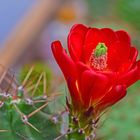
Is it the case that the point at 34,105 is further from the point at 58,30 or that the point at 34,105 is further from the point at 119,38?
the point at 58,30

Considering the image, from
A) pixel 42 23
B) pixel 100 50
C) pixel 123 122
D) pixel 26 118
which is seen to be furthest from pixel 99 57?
pixel 42 23

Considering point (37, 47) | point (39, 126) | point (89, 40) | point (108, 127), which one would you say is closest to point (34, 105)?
point (39, 126)

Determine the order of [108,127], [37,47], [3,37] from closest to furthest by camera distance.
Result: [108,127]
[37,47]
[3,37]

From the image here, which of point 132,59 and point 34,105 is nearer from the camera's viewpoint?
point 132,59

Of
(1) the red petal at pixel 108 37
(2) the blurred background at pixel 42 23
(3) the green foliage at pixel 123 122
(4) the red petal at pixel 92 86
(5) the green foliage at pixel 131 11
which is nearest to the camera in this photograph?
(4) the red petal at pixel 92 86

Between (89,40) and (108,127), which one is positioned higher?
(89,40)

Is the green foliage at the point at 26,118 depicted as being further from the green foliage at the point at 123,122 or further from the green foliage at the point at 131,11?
the green foliage at the point at 131,11

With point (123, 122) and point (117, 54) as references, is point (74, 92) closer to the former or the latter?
point (117, 54)

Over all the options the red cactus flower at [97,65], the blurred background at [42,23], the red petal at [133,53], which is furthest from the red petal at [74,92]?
the blurred background at [42,23]
